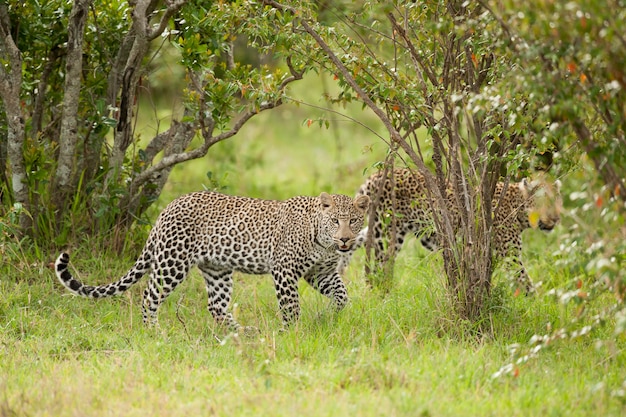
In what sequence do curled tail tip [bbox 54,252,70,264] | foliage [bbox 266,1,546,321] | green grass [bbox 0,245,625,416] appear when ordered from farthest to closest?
curled tail tip [bbox 54,252,70,264]
foliage [bbox 266,1,546,321]
green grass [bbox 0,245,625,416]

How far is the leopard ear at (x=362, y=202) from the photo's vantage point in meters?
9.10

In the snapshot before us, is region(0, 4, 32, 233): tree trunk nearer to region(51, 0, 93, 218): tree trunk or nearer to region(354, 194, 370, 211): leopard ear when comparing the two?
region(51, 0, 93, 218): tree trunk

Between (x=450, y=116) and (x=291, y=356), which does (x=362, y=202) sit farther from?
(x=291, y=356)

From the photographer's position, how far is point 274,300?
9.81 m

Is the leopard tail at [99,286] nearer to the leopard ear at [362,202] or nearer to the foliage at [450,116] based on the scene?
the leopard ear at [362,202]

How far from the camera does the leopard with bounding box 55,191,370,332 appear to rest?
8.86 meters

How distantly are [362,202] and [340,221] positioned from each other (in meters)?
0.42

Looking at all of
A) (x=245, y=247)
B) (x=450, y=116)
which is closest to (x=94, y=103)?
(x=245, y=247)

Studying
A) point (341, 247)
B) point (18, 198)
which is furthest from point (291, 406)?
point (18, 198)

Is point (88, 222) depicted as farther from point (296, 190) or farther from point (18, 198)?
point (296, 190)

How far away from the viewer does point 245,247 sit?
9.19 meters

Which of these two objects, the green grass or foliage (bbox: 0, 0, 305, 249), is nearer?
the green grass

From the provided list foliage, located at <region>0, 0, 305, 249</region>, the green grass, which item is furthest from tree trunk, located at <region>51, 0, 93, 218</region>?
the green grass

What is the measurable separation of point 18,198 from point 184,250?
170cm
